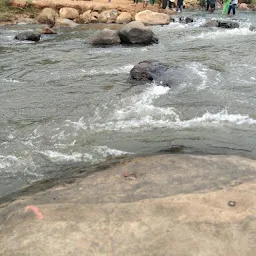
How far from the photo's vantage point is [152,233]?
12.9ft

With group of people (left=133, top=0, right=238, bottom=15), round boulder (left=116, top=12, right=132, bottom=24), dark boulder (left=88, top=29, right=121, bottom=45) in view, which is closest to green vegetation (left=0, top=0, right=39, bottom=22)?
round boulder (left=116, top=12, right=132, bottom=24)

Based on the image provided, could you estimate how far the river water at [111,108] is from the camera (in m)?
6.61

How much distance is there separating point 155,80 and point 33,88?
331 centimetres

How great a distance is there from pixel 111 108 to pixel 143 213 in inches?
182

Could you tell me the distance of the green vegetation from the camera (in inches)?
973

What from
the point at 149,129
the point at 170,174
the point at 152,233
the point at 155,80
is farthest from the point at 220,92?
the point at 152,233

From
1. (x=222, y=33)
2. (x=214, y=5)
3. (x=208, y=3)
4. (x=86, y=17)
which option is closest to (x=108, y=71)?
(x=222, y=33)

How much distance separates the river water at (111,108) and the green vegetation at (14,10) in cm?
1089

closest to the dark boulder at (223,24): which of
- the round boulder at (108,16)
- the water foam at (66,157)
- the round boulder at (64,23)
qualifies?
the round boulder at (108,16)

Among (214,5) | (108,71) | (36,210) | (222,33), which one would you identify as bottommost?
(108,71)

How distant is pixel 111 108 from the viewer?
8.66 metres

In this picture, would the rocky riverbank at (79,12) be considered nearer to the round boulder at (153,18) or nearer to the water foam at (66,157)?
the round boulder at (153,18)

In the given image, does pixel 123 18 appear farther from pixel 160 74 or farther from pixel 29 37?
pixel 160 74

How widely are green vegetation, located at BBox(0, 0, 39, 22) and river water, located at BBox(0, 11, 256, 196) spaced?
1089cm
